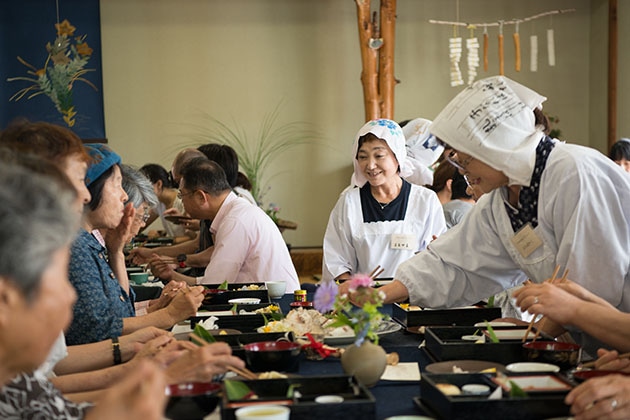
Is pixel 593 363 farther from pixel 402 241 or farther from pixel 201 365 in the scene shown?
pixel 402 241

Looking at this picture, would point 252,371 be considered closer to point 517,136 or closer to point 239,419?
point 239,419

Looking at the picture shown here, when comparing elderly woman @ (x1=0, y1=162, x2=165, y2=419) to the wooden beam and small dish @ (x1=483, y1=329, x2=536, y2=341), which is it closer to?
small dish @ (x1=483, y1=329, x2=536, y2=341)

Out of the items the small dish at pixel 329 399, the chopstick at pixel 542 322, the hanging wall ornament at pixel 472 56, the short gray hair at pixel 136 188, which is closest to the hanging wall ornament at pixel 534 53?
the hanging wall ornament at pixel 472 56

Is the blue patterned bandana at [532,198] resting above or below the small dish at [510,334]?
above

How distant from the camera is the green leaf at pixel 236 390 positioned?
1.53 m

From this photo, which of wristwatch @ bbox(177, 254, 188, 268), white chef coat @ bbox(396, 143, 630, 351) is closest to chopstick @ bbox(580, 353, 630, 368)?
white chef coat @ bbox(396, 143, 630, 351)

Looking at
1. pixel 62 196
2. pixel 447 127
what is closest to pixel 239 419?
pixel 62 196

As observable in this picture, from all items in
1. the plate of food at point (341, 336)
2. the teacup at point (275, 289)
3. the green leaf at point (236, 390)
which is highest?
the green leaf at point (236, 390)

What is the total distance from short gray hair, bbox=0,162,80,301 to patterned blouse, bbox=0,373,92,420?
0.50 metres

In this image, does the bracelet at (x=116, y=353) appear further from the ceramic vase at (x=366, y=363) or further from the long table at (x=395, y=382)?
the ceramic vase at (x=366, y=363)

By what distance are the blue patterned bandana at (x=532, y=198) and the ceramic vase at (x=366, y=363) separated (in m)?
0.99

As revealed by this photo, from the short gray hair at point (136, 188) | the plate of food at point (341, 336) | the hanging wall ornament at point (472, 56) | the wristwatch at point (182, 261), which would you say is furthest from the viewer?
the hanging wall ornament at point (472, 56)

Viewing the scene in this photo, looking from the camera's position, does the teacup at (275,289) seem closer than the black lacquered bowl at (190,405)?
No

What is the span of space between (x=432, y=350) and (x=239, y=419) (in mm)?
822
